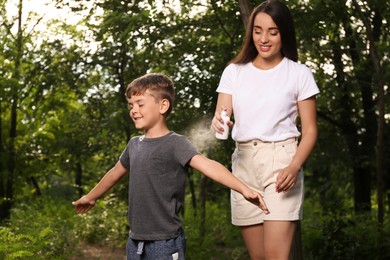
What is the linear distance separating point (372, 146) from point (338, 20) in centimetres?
415

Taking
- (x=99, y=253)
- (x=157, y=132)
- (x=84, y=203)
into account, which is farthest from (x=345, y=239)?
(x=157, y=132)

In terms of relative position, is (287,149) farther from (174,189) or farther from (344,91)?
(344,91)

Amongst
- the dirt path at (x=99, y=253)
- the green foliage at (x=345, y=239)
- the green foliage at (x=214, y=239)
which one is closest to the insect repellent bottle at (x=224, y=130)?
the green foliage at (x=214, y=239)

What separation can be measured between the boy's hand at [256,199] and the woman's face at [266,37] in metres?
0.87

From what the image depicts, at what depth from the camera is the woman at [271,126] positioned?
4.06m

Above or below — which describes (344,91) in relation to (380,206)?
above

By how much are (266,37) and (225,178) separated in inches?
33.9

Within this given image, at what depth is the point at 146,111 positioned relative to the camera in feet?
13.7

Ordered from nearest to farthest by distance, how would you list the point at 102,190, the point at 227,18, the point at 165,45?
the point at 102,190 → the point at 227,18 → the point at 165,45

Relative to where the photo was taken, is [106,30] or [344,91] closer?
[106,30]

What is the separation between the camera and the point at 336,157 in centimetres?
1265

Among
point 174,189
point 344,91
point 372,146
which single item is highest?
point 344,91

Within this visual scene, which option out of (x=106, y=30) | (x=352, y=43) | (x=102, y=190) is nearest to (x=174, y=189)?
(x=102, y=190)

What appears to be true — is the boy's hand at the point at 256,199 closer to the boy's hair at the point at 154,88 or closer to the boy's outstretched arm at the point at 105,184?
the boy's hair at the point at 154,88
